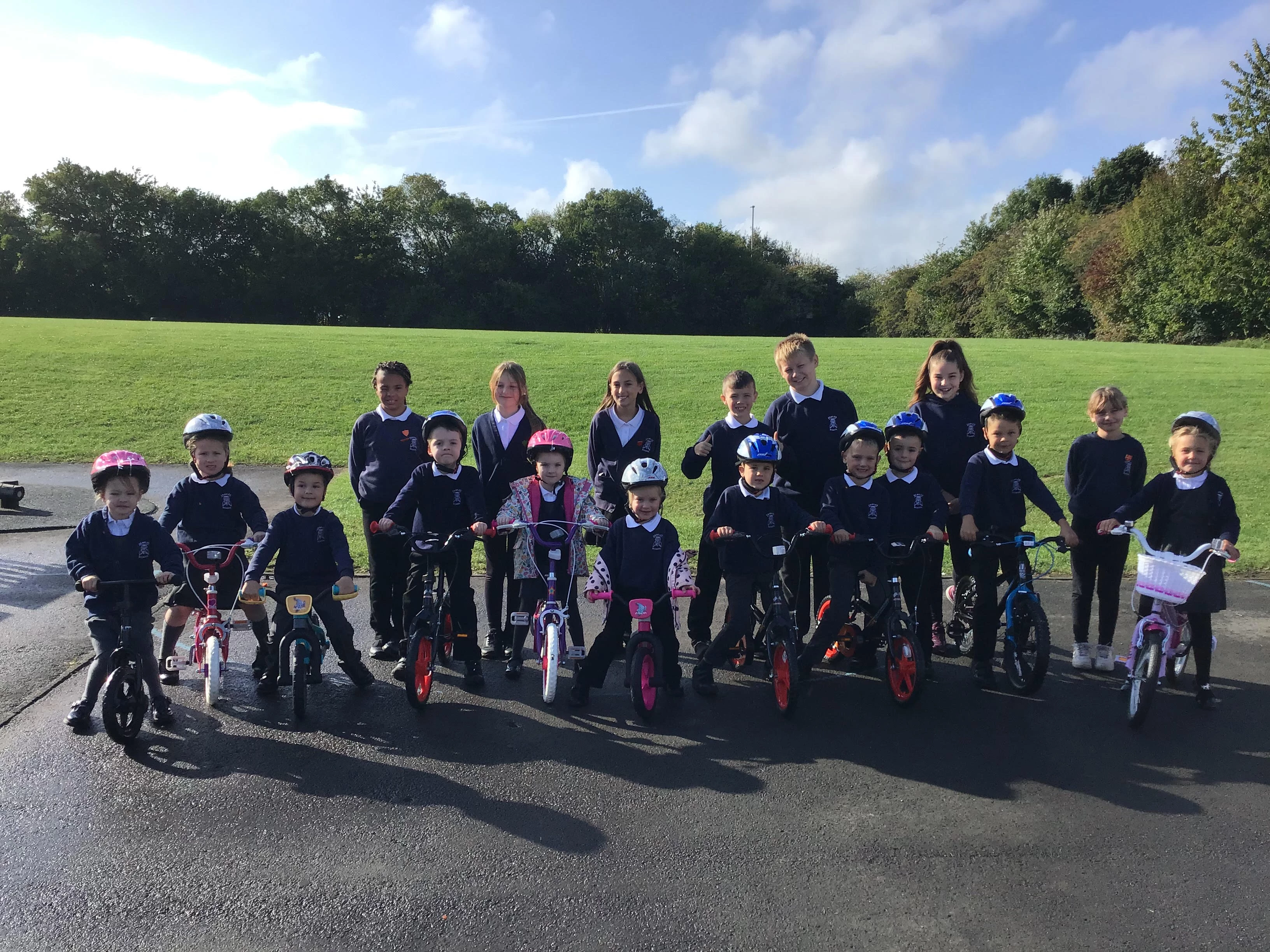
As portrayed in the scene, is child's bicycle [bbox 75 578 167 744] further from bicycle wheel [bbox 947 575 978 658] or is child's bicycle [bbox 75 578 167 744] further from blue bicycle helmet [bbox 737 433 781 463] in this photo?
bicycle wheel [bbox 947 575 978 658]

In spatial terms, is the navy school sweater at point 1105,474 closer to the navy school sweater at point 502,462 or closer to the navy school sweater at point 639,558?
the navy school sweater at point 639,558

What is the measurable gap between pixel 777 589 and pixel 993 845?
79.4 inches

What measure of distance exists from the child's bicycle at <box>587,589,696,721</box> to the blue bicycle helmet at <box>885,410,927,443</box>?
1.83 metres

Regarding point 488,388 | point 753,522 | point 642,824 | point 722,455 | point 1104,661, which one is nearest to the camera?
point 642,824

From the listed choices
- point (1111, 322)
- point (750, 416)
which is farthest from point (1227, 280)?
point (750, 416)

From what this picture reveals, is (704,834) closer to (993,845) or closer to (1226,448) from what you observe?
(993,845)

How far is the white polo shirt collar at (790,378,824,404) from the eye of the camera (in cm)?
636

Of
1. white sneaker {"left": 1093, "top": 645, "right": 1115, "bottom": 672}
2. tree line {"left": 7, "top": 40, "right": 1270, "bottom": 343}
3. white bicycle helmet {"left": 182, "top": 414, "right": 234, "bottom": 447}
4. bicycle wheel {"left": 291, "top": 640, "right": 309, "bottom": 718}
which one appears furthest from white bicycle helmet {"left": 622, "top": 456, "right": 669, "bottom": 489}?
tree line {"left": 7, "top": 40, "right": 1270, "bottom": 343}

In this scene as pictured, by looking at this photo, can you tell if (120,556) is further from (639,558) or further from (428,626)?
(639,558)

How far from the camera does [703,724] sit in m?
5.13

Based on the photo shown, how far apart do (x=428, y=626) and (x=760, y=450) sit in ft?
7.88

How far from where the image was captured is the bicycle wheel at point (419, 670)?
519cm

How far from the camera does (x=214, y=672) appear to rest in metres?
5.36

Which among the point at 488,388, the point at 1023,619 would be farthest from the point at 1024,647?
the point at 488,388
